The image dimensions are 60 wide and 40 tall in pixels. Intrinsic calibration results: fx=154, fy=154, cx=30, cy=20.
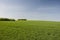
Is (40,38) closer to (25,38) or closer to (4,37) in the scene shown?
(25,38)

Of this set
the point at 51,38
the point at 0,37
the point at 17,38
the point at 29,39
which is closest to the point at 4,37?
the point at 0,37

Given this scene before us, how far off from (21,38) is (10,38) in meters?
1.06

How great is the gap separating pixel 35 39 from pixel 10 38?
2.42 meters

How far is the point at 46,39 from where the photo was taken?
14359mm

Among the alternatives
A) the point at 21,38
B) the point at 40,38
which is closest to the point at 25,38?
the point at 21,38

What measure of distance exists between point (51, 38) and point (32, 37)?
1.87m

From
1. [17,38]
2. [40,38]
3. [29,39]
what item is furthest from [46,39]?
[17,38]

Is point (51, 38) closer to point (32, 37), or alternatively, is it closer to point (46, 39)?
point (46, 39)

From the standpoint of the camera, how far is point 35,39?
47.5 ft

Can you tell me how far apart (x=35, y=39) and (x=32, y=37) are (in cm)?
78

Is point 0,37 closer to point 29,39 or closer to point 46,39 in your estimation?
point 29,39

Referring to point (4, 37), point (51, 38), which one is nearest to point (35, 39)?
point (51, 38)

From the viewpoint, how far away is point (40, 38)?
14.7m

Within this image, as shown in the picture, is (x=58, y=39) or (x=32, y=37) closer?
(x=58, y=39)
